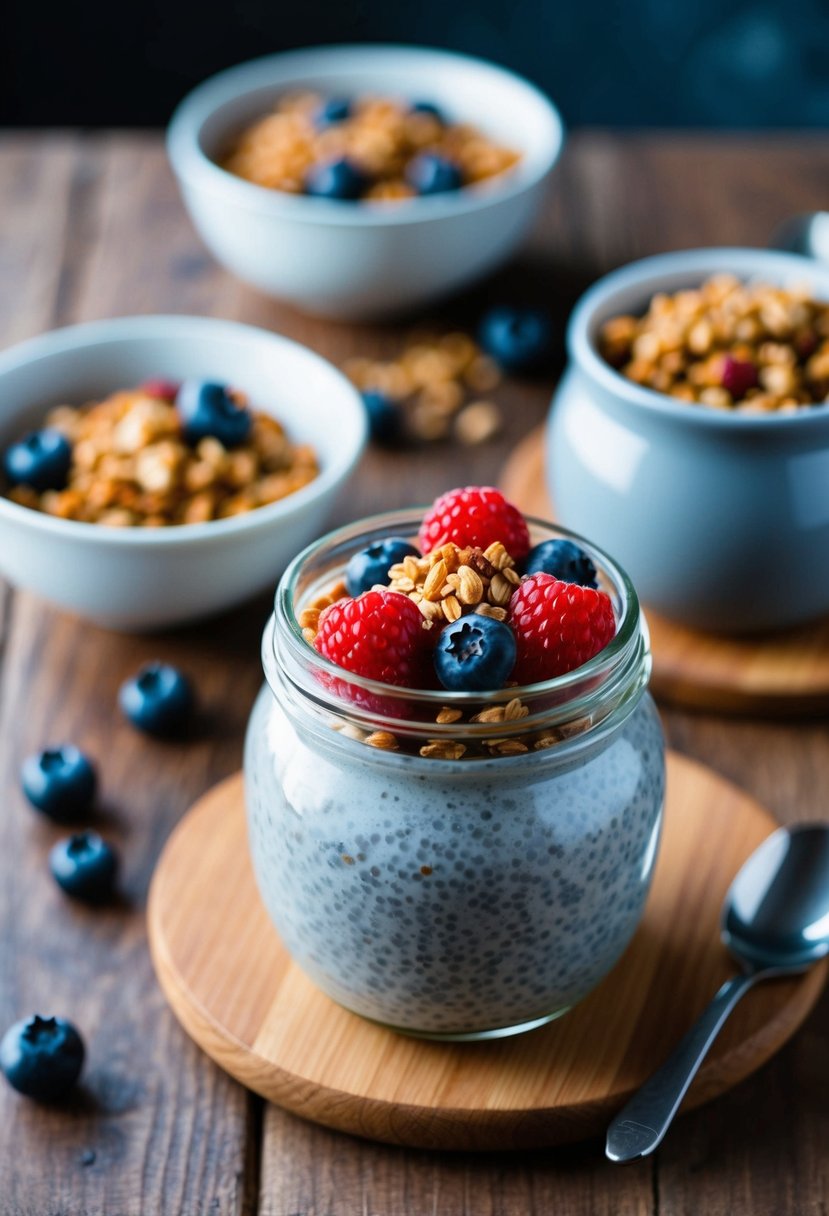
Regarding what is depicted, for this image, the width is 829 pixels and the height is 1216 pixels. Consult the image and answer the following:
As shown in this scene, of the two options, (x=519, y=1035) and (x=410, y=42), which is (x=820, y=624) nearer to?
(x=519, y=1035)

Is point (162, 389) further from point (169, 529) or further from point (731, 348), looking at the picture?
point (731, 348)

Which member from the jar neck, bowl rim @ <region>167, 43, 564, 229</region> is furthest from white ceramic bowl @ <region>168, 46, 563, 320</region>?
the jar neck

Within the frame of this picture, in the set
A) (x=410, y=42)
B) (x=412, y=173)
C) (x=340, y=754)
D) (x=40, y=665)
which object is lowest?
(x=410, y=42)

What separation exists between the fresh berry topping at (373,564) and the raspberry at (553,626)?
0.26 ft

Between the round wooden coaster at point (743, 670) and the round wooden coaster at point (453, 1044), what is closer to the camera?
the round wooden coaster at point (453, 1044)

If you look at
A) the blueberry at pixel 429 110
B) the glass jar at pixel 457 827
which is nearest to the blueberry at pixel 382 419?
the blueberry at pixel 429 110

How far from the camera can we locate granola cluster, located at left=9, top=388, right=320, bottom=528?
3.69 feet

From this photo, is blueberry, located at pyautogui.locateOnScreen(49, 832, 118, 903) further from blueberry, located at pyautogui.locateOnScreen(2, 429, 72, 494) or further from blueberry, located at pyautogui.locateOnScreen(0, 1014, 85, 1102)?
blueberry, located at pyautogui.locateOnScreen(2, 429, 72, 494)

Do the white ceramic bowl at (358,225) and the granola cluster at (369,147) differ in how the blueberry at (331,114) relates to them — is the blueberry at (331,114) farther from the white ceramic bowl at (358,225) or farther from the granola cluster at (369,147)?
the white ceramic bowl at (358,225)

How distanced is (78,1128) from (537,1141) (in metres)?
0.25

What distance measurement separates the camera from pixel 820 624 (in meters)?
1.13

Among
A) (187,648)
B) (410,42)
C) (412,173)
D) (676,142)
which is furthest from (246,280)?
(410,42)

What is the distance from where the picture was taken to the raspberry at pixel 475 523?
74 centimetres

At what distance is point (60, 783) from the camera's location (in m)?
0.95
